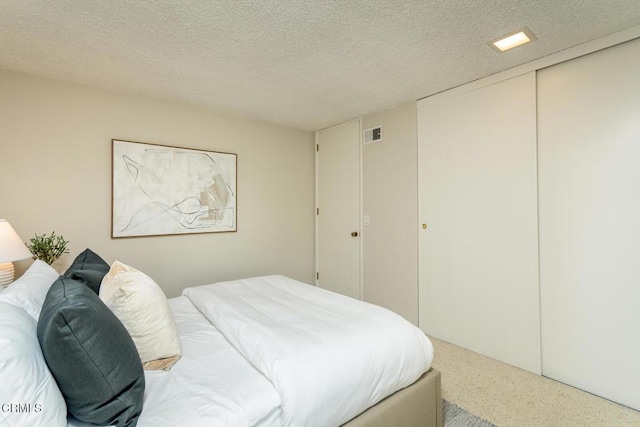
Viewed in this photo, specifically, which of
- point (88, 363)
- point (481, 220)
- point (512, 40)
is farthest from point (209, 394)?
point (512, 40)

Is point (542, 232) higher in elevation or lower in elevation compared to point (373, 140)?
lower

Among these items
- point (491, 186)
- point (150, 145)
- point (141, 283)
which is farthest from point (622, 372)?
point (150, 145)

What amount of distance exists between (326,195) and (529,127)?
Result: 7.88 feet

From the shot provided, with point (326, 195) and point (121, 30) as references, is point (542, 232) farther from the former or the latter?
point (121, 30)

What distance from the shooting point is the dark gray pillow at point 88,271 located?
1.52 m

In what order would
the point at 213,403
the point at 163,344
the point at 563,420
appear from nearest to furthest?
1. the point at 213,403
2. the point at 163,344
3. the point at 563,420

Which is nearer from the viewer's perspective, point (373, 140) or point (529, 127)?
point (529, 127)

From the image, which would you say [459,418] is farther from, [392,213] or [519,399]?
[392,213]

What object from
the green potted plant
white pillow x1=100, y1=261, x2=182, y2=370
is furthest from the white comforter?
the green potted plant

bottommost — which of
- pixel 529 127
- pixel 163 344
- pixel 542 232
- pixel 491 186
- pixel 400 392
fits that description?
pixel 400 392

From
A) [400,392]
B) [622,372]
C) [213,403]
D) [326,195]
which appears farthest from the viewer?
[326,195]

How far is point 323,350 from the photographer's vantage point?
135 centimetres

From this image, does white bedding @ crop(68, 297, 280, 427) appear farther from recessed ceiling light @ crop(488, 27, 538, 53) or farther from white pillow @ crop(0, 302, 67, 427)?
recessed ceiling light @ crop(488, 27, 538, 53)

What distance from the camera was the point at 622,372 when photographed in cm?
195
